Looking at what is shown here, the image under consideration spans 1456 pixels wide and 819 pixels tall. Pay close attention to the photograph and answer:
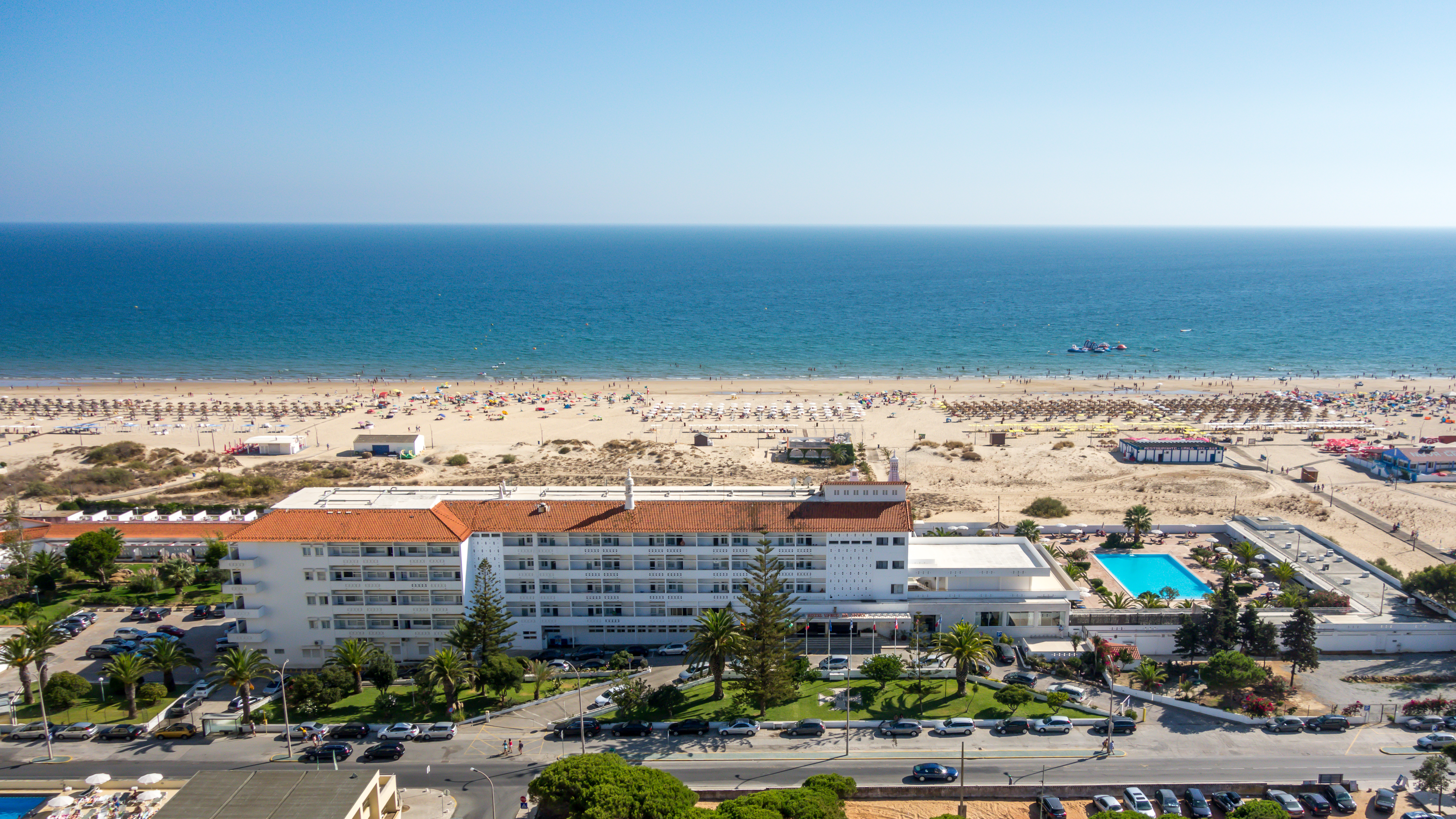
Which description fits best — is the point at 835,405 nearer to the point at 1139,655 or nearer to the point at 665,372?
the point at 665,372

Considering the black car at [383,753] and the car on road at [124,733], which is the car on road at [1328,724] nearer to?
the black car at [383,753]

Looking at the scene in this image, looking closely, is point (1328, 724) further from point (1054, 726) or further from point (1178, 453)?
point (1178, 453)

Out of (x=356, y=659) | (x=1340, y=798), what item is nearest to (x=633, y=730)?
(x=356, y=659)

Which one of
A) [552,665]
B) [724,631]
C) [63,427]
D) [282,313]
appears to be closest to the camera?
[724,631]

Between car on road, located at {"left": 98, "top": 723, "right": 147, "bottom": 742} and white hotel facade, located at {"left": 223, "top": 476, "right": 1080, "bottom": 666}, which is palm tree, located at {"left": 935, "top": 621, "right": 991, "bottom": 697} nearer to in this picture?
white hotel facade, located at {"left": 223, "top": 476, "right": 1080, "bottom": 666}

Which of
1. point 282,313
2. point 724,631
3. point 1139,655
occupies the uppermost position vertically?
point 282,313

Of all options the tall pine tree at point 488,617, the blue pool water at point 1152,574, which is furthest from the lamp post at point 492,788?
the blue pool water at point 1152,574

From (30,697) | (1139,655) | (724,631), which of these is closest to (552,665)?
(724,631)
